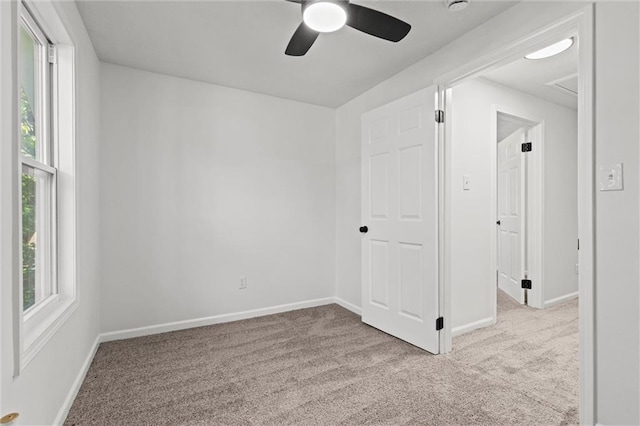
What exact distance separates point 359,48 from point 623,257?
2114 millimetres

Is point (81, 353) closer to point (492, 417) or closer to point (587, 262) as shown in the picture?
point (492, 417)

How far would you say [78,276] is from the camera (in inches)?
77.3

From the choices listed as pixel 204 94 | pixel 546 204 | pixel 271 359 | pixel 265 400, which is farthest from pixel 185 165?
pixel 546 204

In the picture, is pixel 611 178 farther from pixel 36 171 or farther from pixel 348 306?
pixel 36 171

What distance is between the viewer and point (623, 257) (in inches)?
59.2

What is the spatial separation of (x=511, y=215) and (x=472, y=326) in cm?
181

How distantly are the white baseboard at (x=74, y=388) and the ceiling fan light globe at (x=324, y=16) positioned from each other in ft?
7.85

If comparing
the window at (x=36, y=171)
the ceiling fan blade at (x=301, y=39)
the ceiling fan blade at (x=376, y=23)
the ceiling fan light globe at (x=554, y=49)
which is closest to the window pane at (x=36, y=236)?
the window at (x=36, y=171)

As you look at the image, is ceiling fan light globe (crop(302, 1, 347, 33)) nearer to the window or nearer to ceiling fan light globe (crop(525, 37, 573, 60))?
the window

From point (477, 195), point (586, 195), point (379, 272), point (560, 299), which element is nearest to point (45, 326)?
point (379, 272)

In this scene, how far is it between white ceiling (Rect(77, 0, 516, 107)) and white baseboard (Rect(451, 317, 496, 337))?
2.38 meters

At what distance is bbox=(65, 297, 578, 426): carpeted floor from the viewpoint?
69.8 inches

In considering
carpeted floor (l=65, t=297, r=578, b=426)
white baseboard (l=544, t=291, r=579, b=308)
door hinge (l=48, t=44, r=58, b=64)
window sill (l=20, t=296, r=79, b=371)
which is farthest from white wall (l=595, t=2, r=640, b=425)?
door hinge (l=48, t=44, r=58, b=64)

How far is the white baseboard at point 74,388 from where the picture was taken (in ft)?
5.50
